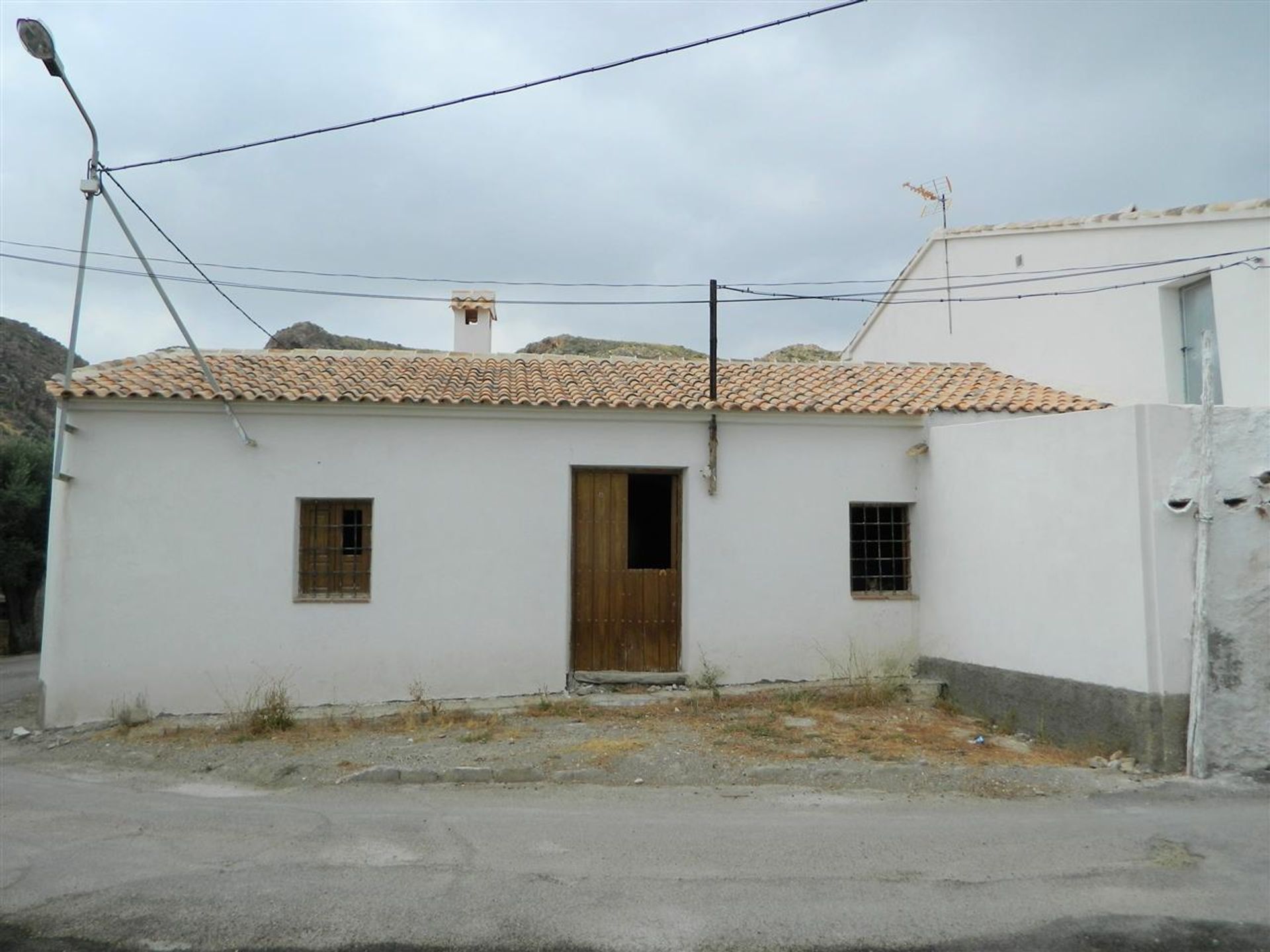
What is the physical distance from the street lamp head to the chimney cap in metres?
7.38

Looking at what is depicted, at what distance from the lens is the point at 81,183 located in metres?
8.78

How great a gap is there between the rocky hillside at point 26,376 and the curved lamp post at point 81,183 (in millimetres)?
20274

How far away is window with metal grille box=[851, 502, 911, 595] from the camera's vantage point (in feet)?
35.8

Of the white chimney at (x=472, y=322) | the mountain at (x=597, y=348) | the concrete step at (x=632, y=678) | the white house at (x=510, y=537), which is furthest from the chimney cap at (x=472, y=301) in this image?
the mountain at (x=597, y=348)

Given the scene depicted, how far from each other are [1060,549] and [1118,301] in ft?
21.0

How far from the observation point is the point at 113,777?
7.99 meters

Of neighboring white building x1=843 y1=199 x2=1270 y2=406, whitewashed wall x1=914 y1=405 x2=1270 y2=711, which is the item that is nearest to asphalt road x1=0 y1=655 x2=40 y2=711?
whitewashed wall x1=914 y1=405 x2=1270 y2=711

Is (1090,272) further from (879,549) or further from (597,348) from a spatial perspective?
(597,348)

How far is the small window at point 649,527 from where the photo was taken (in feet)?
36.8

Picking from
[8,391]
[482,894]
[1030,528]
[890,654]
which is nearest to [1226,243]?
[1030,528]

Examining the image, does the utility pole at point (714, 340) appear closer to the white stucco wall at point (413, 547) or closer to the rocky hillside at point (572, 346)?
the white stucco wall at point (413, 547)

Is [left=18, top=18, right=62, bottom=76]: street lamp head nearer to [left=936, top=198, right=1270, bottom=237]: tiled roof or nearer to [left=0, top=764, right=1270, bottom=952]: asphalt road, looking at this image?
[left=0, top=764, right=1270, bottom=952]: asphalt road

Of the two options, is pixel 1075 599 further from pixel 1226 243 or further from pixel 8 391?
pixel 8 391

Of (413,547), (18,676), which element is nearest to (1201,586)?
(413,547)
